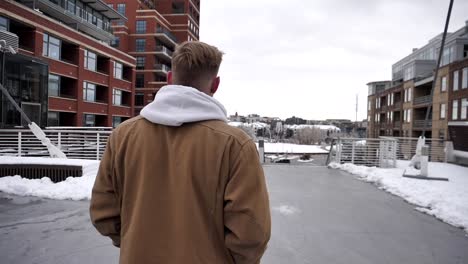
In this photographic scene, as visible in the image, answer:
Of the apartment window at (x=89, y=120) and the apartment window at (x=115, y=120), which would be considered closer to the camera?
the apartment window at (x=89, y=120)

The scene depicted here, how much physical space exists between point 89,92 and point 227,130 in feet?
119

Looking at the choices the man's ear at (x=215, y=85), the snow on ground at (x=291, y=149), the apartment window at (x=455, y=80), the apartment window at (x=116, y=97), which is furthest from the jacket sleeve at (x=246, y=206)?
the snow on ground at (x=291, y=149)

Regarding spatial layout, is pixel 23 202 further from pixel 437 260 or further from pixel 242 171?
pixel 437 260

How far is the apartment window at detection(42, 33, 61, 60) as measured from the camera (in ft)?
90.8

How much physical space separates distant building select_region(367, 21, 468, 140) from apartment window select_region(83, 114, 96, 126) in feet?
108

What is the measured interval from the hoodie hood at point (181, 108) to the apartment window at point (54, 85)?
102 feet

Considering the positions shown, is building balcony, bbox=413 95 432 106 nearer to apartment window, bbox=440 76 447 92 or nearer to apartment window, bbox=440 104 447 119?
apartment window, bbox=440 76 447 92

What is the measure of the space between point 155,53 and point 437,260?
5298cm

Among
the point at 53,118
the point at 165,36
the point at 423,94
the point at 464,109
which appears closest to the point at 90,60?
the point at 53,118

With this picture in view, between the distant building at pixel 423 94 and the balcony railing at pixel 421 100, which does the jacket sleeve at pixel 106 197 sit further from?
the balcony railing at pixel 421 100

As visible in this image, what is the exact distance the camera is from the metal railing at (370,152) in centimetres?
1317

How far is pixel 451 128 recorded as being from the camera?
14383 millimetres

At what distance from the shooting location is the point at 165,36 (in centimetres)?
5328

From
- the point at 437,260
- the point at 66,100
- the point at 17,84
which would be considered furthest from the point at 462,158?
the point at 66,100
